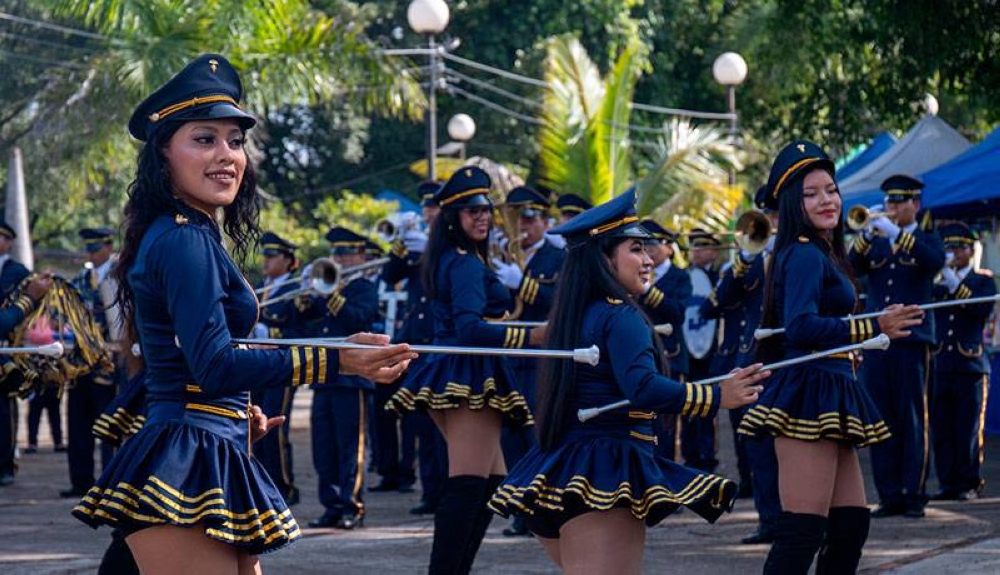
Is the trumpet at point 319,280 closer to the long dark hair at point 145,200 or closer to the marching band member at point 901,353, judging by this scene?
the marching band member at point 901,353

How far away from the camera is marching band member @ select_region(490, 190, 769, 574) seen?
5.57 meters

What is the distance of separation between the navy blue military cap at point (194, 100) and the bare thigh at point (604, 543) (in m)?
1.80

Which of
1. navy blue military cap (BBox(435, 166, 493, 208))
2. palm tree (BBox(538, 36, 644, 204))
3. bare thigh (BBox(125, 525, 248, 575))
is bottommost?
bare thigh (BBox(125, 525, 248, 575))

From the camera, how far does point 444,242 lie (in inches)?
341

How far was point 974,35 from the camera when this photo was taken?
46.6 feet

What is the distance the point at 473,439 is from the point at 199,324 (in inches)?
149

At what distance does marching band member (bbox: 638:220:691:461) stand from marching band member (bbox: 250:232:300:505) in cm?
258

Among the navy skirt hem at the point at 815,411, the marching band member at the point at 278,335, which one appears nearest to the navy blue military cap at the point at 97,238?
the marching band member at the point at 278,335

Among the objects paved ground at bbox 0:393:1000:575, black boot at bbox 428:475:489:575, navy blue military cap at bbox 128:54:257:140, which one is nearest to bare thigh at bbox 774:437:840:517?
black boot at bbox 428:475:489:575

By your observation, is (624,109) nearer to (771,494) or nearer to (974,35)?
(974,35)

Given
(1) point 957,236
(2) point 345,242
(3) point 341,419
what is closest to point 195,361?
(3) point 341,419

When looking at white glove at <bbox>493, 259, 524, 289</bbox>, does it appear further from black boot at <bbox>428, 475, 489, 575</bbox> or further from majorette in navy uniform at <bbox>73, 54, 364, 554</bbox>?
majorette in navy uniform at <bbox>73, 54, 364, 554</bbox>

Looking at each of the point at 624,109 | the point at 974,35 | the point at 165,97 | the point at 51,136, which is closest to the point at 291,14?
the point at 51,136

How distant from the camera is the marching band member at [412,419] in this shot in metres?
11.7
